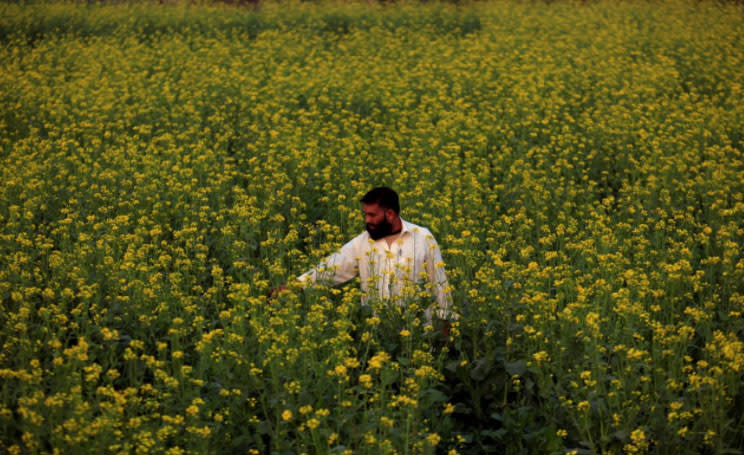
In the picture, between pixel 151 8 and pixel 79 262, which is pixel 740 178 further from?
pixel 151 8

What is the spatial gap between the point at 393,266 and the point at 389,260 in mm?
68

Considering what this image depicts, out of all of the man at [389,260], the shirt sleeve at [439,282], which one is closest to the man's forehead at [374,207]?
the man at [389,260]

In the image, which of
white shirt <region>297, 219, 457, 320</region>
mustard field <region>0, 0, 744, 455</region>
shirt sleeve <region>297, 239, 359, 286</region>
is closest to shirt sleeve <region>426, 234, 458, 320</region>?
white shirt <region>297, 219, 457, 320</region>

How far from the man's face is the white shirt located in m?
0.14

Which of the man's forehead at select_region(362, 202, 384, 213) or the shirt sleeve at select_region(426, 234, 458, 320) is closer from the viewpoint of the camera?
the shirt sleeve at select_region(426, 234, 458, 320)

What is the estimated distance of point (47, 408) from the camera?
468 cm

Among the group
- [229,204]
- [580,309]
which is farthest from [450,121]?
A: [580,309]

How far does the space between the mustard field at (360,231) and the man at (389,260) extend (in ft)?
0.59

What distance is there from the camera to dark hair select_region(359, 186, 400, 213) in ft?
20.7

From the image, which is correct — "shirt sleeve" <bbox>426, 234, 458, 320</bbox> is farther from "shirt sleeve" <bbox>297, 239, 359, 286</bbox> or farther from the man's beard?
"shirt sleeve" <bbox>297, 239, 359, 286</bbox>

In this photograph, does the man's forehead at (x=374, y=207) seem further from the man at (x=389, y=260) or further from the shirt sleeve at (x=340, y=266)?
the shirt sleeve at (x=340, y=266)

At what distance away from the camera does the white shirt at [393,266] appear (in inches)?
248

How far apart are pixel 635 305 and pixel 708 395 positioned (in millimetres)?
850

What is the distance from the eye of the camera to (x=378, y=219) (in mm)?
6434
